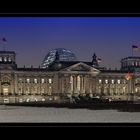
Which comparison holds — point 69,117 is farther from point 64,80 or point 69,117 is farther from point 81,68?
point 64,80

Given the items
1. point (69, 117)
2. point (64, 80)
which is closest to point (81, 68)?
point (64, 80)

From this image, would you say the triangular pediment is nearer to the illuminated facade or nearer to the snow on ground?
the illuminated facade

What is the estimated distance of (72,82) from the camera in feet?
252

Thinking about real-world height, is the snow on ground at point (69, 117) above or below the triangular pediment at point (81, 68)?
below

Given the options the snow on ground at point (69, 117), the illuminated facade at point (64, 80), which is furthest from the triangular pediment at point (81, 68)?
the snow on ground at point (69, 117)

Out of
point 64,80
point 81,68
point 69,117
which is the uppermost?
point 81,68

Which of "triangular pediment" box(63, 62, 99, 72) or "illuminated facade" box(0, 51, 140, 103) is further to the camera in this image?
"triangular pediment" box(63, 62, 99, 72)

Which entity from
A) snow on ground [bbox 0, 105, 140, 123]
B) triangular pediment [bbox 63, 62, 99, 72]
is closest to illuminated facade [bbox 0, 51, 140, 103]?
triangular pediment [bbox 63, 62, 99, 72]

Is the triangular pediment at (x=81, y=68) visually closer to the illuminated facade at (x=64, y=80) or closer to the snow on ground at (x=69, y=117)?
the illuminated facade at (x=64, y=80)

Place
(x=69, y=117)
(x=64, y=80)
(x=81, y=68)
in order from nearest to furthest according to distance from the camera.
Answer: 1. (x=69, y=117)
2. (x=81, y=68)
3. (x=64, y=80)

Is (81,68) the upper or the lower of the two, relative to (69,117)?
upper

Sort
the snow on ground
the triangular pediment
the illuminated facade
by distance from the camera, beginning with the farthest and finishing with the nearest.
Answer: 1. the triangular pediment
2. the illuminated facade
3. the snow on ground
